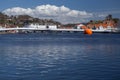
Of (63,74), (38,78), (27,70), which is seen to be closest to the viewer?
(38,78)

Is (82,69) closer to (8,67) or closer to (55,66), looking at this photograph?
(55,66)

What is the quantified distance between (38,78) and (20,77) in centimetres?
111

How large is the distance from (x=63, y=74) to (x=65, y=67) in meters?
3.29

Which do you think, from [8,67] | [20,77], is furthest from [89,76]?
[8,67]

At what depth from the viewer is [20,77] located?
19.4m

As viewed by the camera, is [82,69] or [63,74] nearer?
[63,74]

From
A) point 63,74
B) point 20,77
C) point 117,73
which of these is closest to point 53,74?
point 63,74

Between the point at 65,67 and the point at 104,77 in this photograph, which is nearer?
the point at 104,77

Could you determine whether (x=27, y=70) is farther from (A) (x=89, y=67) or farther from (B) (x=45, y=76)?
(A) (x=89, y=67)

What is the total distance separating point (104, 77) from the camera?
753 inches

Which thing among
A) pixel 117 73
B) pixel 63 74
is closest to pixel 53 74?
pixel 63 74

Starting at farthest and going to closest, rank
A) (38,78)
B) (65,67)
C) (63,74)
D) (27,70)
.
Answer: (65,67) → (27,70) → (63,74) → (38,78)

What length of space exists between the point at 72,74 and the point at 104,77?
2077 millimetres

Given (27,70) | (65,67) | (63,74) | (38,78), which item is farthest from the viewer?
(65,67)
